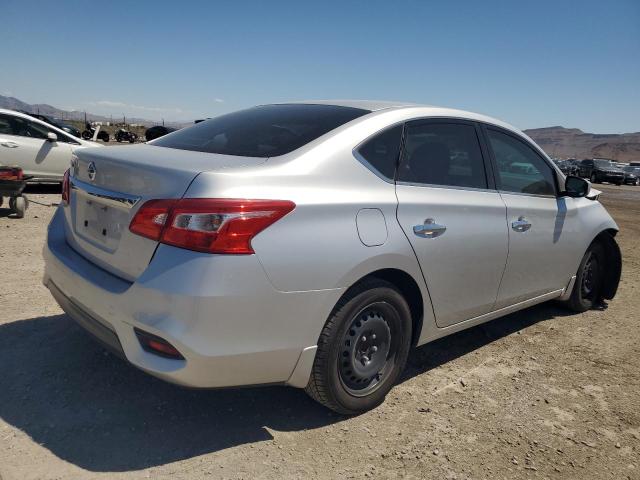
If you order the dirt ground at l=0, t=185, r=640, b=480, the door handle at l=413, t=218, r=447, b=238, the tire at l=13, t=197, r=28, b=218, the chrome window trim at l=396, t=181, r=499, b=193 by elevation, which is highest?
the chrome window trim at l=396, t=181, r=499, b=193

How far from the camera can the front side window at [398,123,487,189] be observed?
302 centimetres

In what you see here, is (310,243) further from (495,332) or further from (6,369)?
(495,332)

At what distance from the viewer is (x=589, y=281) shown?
4953 mm

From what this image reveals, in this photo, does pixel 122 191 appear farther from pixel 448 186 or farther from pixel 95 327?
pixel 448 186

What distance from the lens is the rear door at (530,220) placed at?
362 centimetres

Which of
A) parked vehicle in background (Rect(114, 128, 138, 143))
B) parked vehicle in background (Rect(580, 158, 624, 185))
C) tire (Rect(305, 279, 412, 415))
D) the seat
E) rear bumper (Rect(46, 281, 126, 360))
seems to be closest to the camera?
rear bumper (Rect(46, 281, 126, 360))

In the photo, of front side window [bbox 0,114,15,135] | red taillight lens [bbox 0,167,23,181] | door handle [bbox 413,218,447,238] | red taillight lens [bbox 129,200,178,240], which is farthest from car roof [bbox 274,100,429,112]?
front side window [bbox 0,114,15,135]

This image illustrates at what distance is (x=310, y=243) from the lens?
7.66 ft

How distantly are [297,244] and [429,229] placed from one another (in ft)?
3.08

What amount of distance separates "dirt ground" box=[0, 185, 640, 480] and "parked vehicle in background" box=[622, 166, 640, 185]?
36339mm

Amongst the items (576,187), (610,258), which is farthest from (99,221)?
(610,258)

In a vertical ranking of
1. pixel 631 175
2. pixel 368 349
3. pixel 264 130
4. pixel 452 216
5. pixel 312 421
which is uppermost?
pixel 264 130

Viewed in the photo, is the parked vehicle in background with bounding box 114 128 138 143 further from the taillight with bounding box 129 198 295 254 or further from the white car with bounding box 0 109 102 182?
the taillight with bounding box 129 198 295 254

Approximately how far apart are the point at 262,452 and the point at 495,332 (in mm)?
2607
